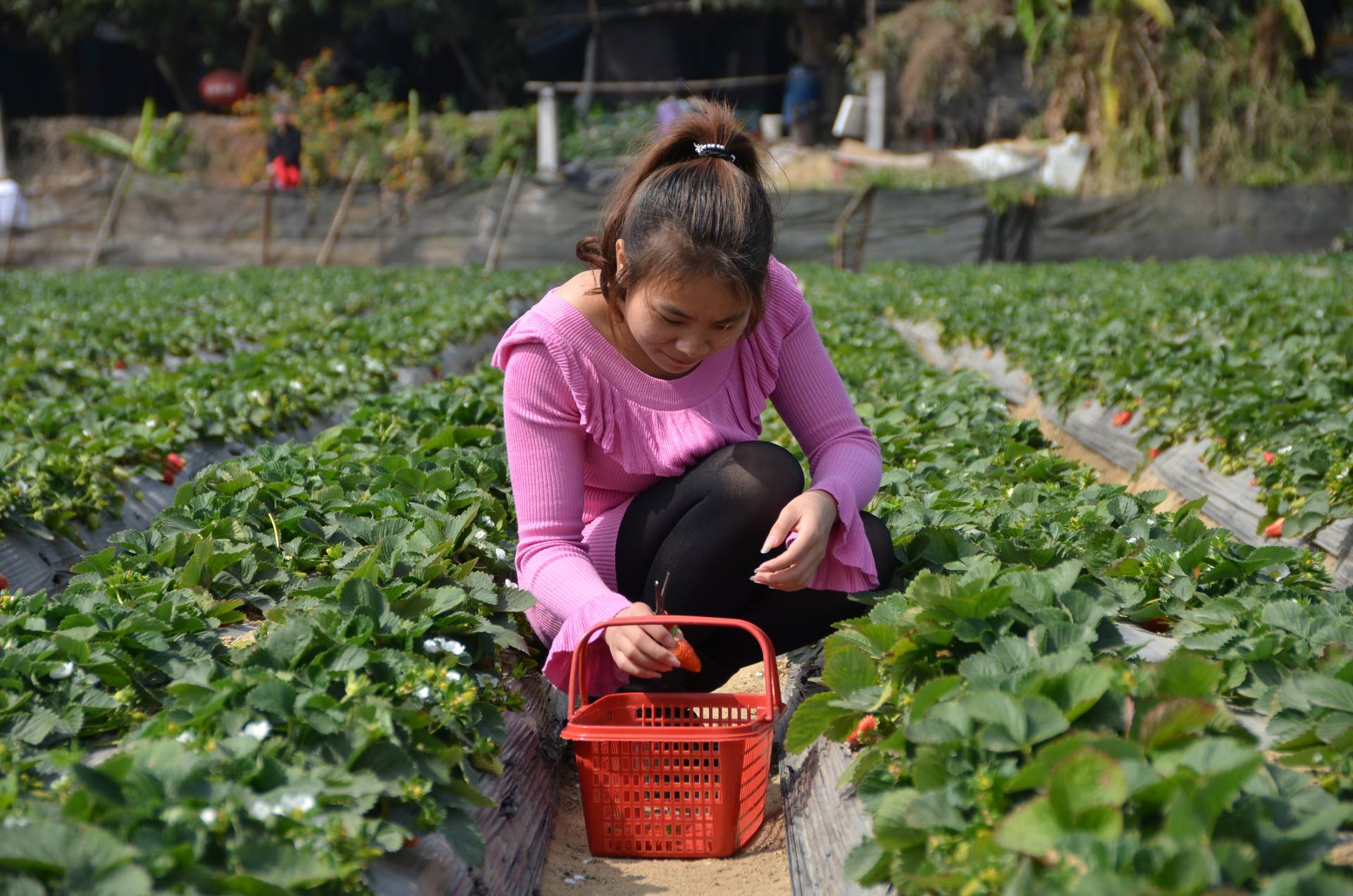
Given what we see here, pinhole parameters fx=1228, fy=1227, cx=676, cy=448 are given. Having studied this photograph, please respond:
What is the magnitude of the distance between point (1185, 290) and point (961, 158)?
11020 millimetres

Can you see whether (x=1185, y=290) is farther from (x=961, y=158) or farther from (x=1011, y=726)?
(x=961, y=158)

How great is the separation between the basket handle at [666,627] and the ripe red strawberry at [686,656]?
0.04 metres

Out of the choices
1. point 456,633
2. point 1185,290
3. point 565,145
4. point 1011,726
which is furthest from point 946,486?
point 565,145

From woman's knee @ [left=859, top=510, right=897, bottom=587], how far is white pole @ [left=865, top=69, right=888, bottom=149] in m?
18.4

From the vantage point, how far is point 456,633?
229cm

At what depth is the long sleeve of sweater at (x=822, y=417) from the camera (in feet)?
8.63

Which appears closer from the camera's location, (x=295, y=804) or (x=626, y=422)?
(x=295, y=804)

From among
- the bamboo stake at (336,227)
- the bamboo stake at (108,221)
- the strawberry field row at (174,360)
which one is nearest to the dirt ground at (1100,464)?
the strawberry field row at (174,360)

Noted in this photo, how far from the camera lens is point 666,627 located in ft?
7.14

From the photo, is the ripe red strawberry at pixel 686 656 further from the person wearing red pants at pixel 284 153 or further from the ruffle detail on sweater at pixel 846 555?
the person wearing red pants at pixel 284 153

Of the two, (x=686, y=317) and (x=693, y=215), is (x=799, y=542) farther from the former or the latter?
(x=693, y=215)

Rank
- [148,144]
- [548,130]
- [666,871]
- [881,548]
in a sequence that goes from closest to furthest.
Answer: [666,871] < [881,548] < [548,130] < [148,144]

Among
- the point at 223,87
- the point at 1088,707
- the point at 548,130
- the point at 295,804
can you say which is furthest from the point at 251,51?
the point at 1088,707

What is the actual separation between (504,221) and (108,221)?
5535mm
